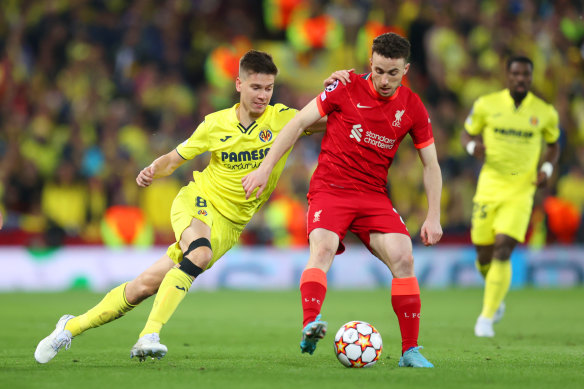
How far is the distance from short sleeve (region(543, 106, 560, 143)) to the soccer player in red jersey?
3877mm

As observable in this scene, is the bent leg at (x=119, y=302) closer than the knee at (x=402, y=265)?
No

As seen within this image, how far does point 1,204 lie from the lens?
1503 cm

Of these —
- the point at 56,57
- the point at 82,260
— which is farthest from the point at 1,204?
the point at 56,57

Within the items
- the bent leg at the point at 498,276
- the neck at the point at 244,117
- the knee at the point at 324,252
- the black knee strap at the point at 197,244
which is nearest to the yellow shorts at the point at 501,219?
the bent leg at the point at 498,276

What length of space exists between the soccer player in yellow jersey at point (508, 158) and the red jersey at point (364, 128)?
338 cm

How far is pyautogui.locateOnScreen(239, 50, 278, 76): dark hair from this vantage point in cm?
693

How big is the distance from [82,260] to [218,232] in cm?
880

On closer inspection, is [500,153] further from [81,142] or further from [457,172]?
[81,142]

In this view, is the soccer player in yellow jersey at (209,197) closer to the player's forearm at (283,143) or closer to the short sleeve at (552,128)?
the player's forearm at (283,143)

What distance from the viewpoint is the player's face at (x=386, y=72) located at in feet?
20.7

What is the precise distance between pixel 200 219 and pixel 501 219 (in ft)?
13.5

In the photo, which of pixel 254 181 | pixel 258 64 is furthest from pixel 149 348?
pixel 258 64

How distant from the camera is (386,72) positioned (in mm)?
6344

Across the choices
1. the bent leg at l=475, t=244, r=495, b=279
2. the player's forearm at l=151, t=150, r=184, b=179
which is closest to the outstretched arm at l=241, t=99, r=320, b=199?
the player's forearm at l=151, t=150, r=184, b=179
